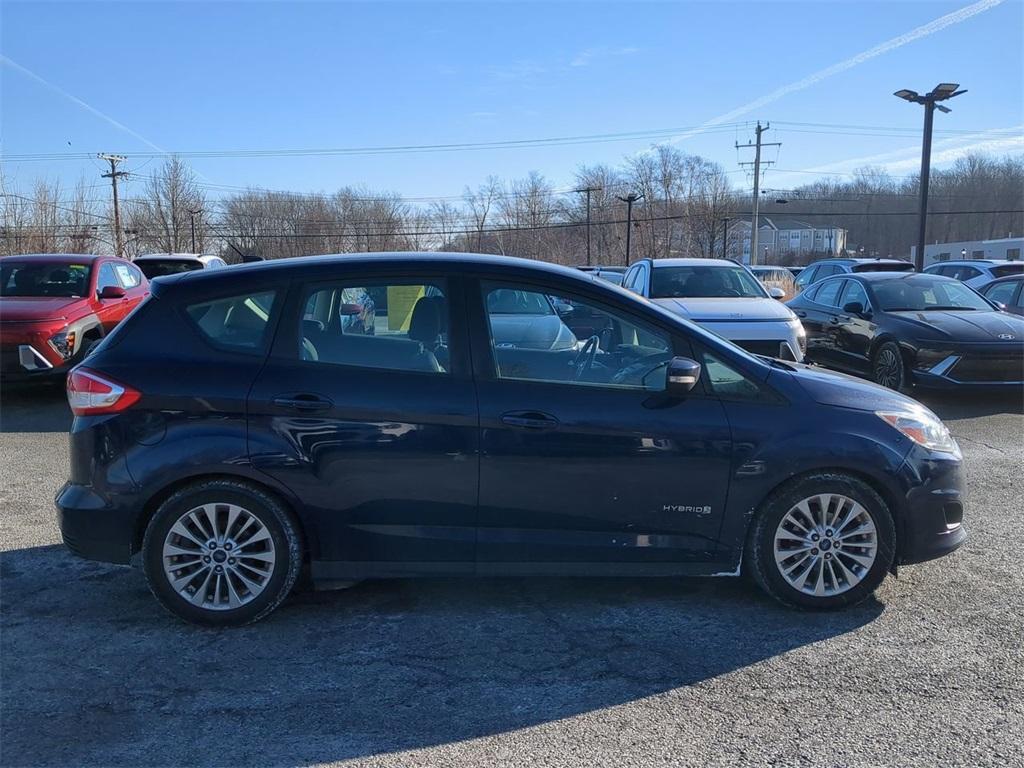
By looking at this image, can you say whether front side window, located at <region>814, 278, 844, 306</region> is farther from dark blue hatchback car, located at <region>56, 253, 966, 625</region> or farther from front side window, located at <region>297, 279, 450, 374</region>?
front side window, located at <region>297, 279, 450, 374</region>

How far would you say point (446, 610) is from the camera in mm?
3982

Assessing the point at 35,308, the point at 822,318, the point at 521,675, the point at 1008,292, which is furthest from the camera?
the point at 1008,292

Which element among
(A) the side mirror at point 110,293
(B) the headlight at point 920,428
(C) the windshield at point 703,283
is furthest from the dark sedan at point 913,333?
(A) the side mirror at point 110,293

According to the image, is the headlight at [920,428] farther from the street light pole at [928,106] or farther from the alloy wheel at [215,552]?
the street light pole at [928,106]

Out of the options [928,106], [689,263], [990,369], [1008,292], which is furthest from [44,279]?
[928,106]

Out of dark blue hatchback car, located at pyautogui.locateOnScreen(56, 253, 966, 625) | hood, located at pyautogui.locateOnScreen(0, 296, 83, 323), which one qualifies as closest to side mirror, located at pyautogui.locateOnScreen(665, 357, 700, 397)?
dark blue hatchback car, located at pyautogui.locateOnScreen(56, 253, 966, 625)

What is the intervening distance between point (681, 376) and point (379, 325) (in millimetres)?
1522

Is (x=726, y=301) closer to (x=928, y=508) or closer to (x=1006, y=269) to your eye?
(x=928, y=508)

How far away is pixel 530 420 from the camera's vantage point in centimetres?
371

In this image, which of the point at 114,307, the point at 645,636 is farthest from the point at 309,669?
the point at 114,307

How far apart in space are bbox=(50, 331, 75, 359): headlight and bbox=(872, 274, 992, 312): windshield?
10.3m

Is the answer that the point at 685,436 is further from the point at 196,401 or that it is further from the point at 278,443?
the point at 196,401

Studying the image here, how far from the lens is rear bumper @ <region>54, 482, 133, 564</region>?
3756 mm

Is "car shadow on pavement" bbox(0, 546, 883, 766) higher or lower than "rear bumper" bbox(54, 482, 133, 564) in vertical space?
lower
